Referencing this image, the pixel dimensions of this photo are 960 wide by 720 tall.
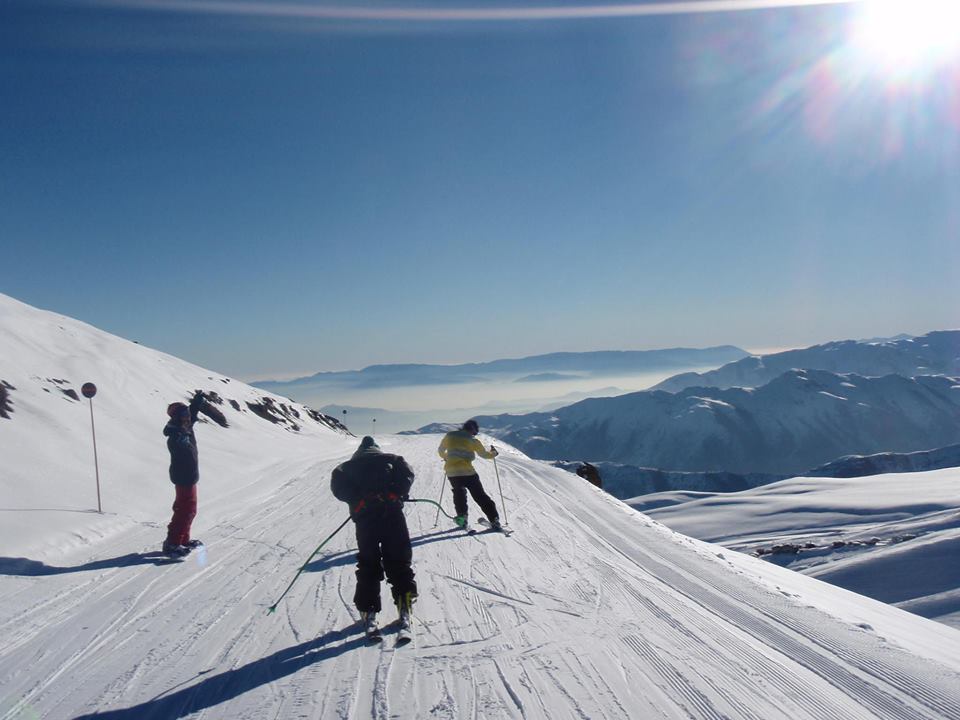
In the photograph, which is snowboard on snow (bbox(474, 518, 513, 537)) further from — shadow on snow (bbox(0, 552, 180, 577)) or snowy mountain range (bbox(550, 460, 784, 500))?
snowy mountain range (bbox(550, 460, 784, 500))

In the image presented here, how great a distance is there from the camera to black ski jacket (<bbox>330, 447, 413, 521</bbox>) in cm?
548

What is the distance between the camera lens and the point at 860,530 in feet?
71.1

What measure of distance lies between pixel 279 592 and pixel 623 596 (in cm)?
378

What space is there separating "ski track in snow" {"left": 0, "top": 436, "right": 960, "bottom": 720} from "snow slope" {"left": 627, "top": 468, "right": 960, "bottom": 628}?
20.4ft

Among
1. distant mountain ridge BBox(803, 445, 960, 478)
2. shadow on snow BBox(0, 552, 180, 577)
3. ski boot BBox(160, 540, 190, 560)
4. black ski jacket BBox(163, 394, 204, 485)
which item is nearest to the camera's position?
shadow on snow BBox(0, 552, 180, 577)

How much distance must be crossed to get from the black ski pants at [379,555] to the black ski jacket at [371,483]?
0.20 feet

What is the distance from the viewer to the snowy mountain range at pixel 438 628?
13.7ft

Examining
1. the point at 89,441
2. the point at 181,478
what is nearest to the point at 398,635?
the point at 181,478

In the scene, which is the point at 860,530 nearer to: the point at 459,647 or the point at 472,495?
the point at 472,495

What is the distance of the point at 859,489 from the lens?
105 ft

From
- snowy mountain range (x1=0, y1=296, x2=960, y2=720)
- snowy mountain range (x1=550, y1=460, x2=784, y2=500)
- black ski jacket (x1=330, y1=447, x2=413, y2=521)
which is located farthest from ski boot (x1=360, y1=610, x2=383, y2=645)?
snowy mountain range (x1=550, y1=460, x2=784, y2=500)

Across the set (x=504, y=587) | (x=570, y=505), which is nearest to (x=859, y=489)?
(x=570, y=505)

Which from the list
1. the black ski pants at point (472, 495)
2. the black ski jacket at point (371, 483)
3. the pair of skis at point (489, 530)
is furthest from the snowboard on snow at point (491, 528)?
the black ski jacket at point (371, 483)

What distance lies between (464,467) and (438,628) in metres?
4.36
